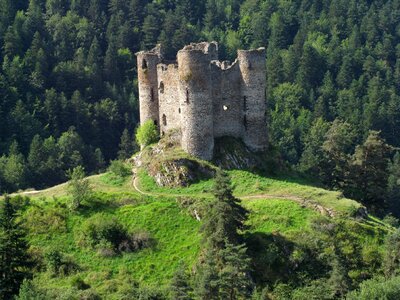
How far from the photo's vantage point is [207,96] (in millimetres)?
53219

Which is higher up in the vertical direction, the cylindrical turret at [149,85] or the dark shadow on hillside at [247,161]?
the cylindrical turret at [149,85]

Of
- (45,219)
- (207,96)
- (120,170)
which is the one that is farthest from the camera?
(120,170)

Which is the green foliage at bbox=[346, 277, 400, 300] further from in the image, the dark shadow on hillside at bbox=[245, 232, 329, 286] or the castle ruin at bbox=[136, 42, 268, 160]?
the castle ruin at bbox=[136, 42, 268, 160]

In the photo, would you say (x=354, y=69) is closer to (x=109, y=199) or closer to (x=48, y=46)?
(x=48, y=46)

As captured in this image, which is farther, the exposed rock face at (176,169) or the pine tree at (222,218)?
the exposed rock face at (176,169)

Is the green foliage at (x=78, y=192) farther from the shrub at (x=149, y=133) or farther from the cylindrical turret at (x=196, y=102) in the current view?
the shrub at (x=149, y=133)

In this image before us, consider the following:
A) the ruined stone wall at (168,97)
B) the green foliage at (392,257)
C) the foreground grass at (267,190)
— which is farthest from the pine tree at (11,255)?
the green foliage at (392,257)

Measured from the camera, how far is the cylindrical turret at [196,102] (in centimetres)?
5256

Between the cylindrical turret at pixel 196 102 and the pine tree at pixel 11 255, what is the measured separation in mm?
15527

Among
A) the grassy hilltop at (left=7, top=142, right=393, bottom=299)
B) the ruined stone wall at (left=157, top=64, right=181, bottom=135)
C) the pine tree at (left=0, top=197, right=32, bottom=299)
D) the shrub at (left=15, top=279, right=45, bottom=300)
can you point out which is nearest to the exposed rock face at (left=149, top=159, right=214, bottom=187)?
the grassy hilltop at (left=7, top=142, right=393, bottom=299)

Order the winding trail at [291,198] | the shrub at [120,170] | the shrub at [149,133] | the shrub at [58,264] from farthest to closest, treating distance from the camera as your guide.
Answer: the shrub at [149,133], the shrub at [120,170], the winding trail at [291,198], the shrub at [58,264]

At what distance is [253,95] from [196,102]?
16.0ft

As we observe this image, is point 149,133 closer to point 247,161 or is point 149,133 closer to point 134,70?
point 247,161

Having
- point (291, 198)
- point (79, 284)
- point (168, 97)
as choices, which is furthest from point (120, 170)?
point (79, 284)
